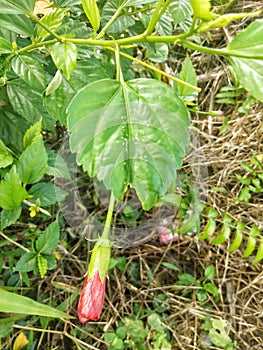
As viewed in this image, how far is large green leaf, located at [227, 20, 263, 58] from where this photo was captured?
0.40 m

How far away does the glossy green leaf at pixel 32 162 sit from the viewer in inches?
25.9

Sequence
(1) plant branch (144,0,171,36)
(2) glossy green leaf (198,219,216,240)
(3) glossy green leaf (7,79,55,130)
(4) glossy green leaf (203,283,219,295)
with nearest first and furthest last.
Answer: (1) plant branch (144,0,171,36) < (3) glossy green leaf (7,79,55,130) < (2) glossy green leaf (198,219,216,240) < (4) glossy green leaf (203,283,219,295)

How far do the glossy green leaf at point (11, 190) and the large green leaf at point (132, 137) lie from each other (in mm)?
196

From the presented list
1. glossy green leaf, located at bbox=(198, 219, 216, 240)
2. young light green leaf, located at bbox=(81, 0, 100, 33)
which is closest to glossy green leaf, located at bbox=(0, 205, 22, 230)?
young light green leaf, located at bbox=(81, 0, 100, 33)

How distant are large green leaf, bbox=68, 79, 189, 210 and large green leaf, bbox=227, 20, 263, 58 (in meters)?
0.10

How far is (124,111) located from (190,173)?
0.78 meters

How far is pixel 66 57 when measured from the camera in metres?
0.49

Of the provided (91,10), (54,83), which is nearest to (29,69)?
(54,83)

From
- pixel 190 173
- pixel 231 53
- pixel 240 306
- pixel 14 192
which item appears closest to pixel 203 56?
pixel 190 173

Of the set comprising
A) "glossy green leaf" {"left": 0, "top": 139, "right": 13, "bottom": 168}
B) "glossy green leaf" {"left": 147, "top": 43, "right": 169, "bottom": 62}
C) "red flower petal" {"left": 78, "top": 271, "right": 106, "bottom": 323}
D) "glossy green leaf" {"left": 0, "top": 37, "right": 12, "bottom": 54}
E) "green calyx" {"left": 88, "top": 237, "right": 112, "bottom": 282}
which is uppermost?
"glossy green leaf" {"left": 0, "top": 37, "right": 12, "bottom": 54}

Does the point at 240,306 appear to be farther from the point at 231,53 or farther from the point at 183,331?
the point at 231,53

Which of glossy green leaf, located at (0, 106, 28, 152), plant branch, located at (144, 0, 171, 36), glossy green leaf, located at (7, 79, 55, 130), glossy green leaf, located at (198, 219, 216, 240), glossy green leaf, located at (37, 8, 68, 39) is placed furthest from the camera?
glossy green leaf, located at (198, 219, 216, 240)

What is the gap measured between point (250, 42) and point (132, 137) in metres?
0.16

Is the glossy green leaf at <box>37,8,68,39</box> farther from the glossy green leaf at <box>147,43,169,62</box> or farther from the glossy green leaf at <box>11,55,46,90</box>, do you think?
the glossy green leaf at <box>147,43,169,62</box>
